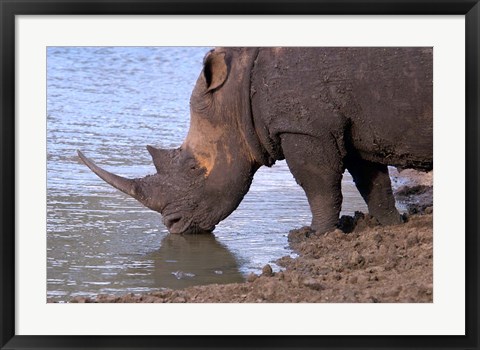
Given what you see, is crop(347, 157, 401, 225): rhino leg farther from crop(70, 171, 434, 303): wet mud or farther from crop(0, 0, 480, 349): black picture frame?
crop(0, 0, 480, 349): black picture frame

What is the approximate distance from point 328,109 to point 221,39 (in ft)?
6.87

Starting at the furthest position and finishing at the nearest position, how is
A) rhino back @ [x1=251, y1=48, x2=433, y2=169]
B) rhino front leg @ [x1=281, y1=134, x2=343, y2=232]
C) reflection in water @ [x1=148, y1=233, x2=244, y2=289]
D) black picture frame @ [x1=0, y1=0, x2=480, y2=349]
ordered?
1. rhino front leg @ [x1=281, y1=134, x2=343, y2=232]
2. rhino back @ [x1=251, y1=48, x2=433, y2=169]
3. reflection in water @ [x1=148, y1=233, x2=244, y2=289]
4. black picture frame @ [x1=0, y1=0, x2=480, y2=349]

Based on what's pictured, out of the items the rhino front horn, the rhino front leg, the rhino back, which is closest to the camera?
the rhino back

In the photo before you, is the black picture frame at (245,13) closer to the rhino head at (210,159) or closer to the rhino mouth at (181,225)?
the rhino head at (210,159)

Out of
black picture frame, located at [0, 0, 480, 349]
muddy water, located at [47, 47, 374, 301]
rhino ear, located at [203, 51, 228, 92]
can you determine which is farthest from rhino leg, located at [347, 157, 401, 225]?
black picture frame, located at [0, 0, 480, 349]

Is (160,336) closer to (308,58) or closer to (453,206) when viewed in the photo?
(453,206)

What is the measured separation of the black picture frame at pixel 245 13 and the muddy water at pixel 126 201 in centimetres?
111

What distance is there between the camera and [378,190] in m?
9.47

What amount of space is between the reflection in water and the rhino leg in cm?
132

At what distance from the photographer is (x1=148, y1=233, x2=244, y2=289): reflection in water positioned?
8289 mm

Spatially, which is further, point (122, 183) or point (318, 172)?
point (122, 183)

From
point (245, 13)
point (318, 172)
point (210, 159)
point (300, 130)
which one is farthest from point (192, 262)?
point (245, 13)

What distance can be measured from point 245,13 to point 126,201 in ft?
13.1

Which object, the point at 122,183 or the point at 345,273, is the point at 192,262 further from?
the point at 345,273
